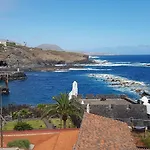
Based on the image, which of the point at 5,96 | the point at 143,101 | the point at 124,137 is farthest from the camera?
the point at 5,96

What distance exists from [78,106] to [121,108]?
15.6ft

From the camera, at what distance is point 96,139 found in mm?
16031

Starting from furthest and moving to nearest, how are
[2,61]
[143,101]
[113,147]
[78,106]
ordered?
[2,61] → [143,101] → [78,106] → [113,147]

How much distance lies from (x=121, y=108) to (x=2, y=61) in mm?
141604

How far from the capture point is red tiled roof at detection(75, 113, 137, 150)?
1549 cm

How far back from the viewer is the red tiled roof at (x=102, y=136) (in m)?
15.5

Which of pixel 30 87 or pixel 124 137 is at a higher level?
pixel 124 137

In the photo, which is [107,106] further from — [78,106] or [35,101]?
[35,101]

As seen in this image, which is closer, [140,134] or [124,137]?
[124,137]

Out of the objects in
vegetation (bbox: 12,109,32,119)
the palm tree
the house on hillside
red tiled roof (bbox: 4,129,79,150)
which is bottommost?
vegetation (bbox: 12,109,32,119)

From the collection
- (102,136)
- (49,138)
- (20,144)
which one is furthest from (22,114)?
(102,136)

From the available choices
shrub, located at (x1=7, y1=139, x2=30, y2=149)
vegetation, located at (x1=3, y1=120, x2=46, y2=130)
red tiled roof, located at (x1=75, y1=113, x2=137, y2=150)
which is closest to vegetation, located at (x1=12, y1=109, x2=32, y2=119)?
vegetation, located at (x1=3, y1=120, x2=46, y2=130)

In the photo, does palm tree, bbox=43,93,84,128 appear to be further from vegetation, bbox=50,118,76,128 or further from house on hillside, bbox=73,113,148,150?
house on hillside, bbox=73,113,148,150

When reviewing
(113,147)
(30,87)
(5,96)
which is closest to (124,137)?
(113,147)
